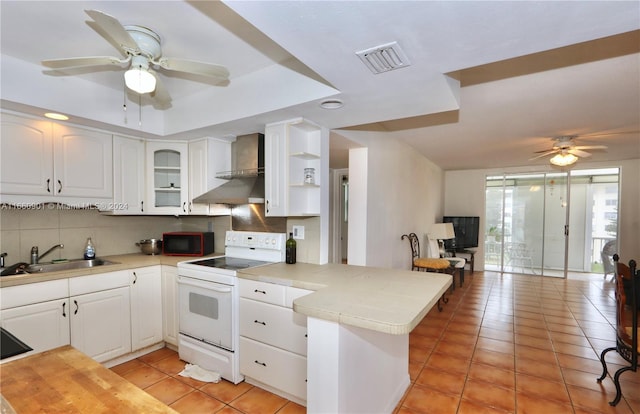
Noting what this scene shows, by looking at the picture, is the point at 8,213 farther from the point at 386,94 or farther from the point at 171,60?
the point at 386,94

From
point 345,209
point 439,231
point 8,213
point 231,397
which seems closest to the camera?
point 231,397

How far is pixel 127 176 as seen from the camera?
2947 millimetres

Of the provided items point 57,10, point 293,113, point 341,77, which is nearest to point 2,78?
point 57,10

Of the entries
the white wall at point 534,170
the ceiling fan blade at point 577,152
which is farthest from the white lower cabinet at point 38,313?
the white wall at point 534,170

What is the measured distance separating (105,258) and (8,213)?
0.82 m

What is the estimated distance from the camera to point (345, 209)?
5.93 m

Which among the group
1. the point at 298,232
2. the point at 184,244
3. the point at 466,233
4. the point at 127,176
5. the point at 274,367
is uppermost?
the point at 127,176

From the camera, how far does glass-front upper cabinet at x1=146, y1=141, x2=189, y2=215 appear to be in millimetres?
3096

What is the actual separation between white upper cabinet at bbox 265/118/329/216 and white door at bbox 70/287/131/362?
60.4 inches

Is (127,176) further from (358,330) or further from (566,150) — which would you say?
(566,150)

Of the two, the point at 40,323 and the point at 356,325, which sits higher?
the point at 356,325

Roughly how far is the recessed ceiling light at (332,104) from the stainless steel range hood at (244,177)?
0.97 meters

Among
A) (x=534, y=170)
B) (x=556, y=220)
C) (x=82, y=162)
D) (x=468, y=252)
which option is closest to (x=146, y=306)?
(x=82, y=162)

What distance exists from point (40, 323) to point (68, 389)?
1873mm
